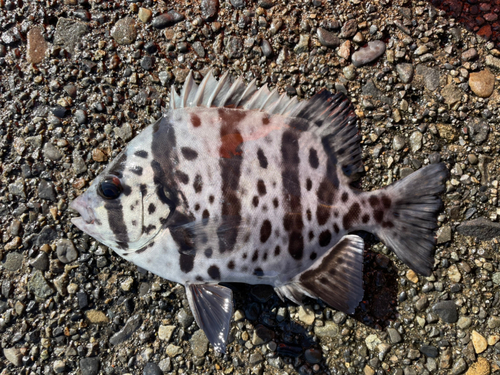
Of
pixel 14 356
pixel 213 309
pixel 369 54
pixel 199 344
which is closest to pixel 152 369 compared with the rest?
pixel 199 344

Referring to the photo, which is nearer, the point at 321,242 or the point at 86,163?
the point at 321,242

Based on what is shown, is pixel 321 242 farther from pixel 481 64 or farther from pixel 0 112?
pixel 0 112

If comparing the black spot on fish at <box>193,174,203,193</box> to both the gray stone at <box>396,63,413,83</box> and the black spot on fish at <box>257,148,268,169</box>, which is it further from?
the gray stone at <box>396,63,413,83</box>

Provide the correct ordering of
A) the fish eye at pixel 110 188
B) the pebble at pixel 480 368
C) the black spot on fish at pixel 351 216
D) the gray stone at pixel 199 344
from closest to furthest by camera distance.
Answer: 1. the fish eye at pixel 110 188
2. the black spot on fish at pixel 351 216
3. the pebble at pixel 480 368
4. the gray stone at pixel 199 344

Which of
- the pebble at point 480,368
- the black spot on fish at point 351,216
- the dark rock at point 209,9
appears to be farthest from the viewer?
the dark rock at point 209,9

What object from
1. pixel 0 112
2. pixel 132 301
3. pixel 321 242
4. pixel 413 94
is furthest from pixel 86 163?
pixel 413 94

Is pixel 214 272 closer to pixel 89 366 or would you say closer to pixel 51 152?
pixel 89 366

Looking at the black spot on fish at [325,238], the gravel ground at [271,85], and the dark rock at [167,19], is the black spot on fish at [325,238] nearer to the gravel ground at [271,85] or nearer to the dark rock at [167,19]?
the gravel ground at [271,85]

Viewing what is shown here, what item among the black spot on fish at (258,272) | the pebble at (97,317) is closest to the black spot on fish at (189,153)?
the black spot on fish at (258,272)
